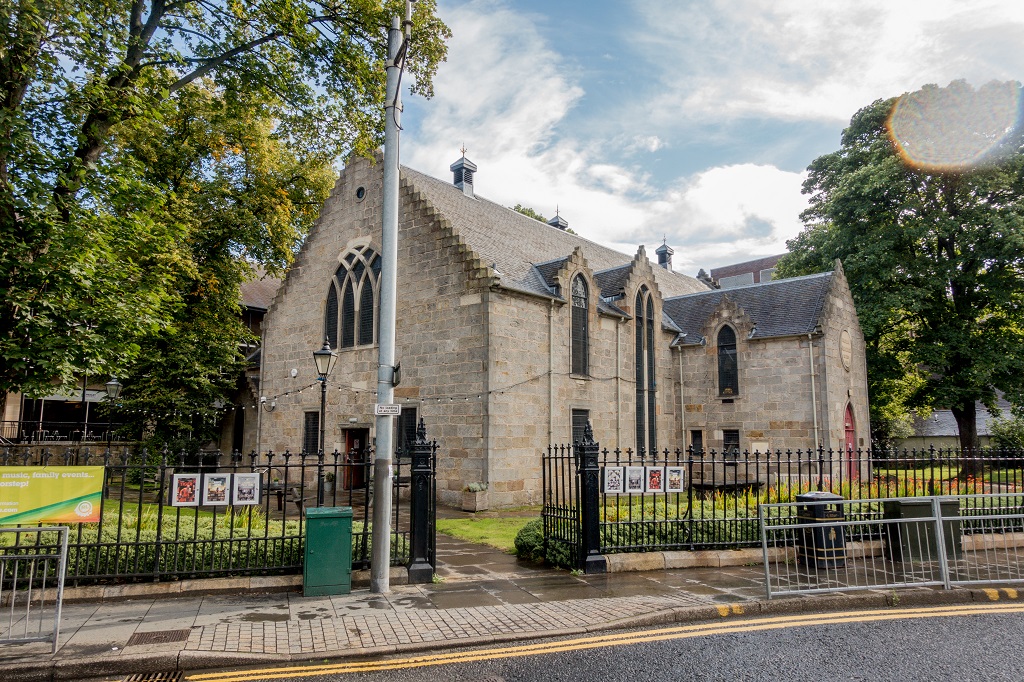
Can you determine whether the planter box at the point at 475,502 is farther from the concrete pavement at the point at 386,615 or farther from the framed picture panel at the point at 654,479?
the framed picture panel at the point at 654,479

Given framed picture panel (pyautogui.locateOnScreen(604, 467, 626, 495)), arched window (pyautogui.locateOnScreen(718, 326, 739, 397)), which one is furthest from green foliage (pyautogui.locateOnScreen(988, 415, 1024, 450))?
framed picture panel (pyautogui.locateOnScreen(604, 467, 626, 495))

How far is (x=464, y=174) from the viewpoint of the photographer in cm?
2884

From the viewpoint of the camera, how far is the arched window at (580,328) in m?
22.5

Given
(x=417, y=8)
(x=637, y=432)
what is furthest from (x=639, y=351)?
(x=417, y=8)

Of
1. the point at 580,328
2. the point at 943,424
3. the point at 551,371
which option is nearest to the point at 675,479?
the point at 551,371

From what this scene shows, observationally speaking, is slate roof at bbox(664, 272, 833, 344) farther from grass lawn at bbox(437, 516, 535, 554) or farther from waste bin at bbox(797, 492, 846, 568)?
waste bin at bbox(797, 492, 846, 568)

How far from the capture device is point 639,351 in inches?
1016

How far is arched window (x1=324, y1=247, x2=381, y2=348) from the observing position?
23.2m

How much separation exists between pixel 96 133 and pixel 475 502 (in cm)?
1259

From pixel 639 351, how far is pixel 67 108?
65.0 feet

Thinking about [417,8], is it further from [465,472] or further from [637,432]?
[637,432]

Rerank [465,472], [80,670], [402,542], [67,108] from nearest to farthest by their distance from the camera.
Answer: [80,670]
[402,542]
[67,108]
[465,472]

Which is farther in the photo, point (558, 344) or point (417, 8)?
point (558, 344)

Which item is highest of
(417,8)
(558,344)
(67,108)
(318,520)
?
(417,8)
